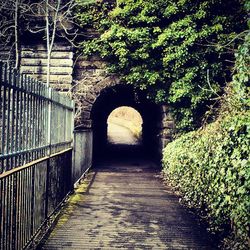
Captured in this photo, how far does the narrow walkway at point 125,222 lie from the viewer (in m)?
4.49

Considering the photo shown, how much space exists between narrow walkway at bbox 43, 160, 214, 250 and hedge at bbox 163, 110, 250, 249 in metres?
0.45

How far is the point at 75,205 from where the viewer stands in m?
6.42

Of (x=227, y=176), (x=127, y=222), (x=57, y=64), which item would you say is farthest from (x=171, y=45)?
(x=227, y=176)

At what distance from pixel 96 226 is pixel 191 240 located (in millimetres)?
1531

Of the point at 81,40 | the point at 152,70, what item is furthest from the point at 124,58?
the point at 81,40

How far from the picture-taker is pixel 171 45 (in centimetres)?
1109

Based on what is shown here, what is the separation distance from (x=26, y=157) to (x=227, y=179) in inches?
103

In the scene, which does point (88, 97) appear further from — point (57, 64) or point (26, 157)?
point (26, 157)

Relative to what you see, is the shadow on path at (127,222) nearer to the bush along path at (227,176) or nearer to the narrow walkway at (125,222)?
the narrow walkway at (125,222)

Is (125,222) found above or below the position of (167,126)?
below

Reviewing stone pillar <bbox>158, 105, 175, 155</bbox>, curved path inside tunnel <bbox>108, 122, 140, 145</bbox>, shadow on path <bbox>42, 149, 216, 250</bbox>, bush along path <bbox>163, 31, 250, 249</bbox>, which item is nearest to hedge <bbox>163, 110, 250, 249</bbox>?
bush along path <bbox>163, 31, 250, 249</bbox>

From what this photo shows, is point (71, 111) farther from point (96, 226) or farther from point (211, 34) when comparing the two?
point (211, 34)

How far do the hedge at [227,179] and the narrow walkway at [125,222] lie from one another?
445 millimetres

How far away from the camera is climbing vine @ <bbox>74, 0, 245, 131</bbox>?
10.9 m
